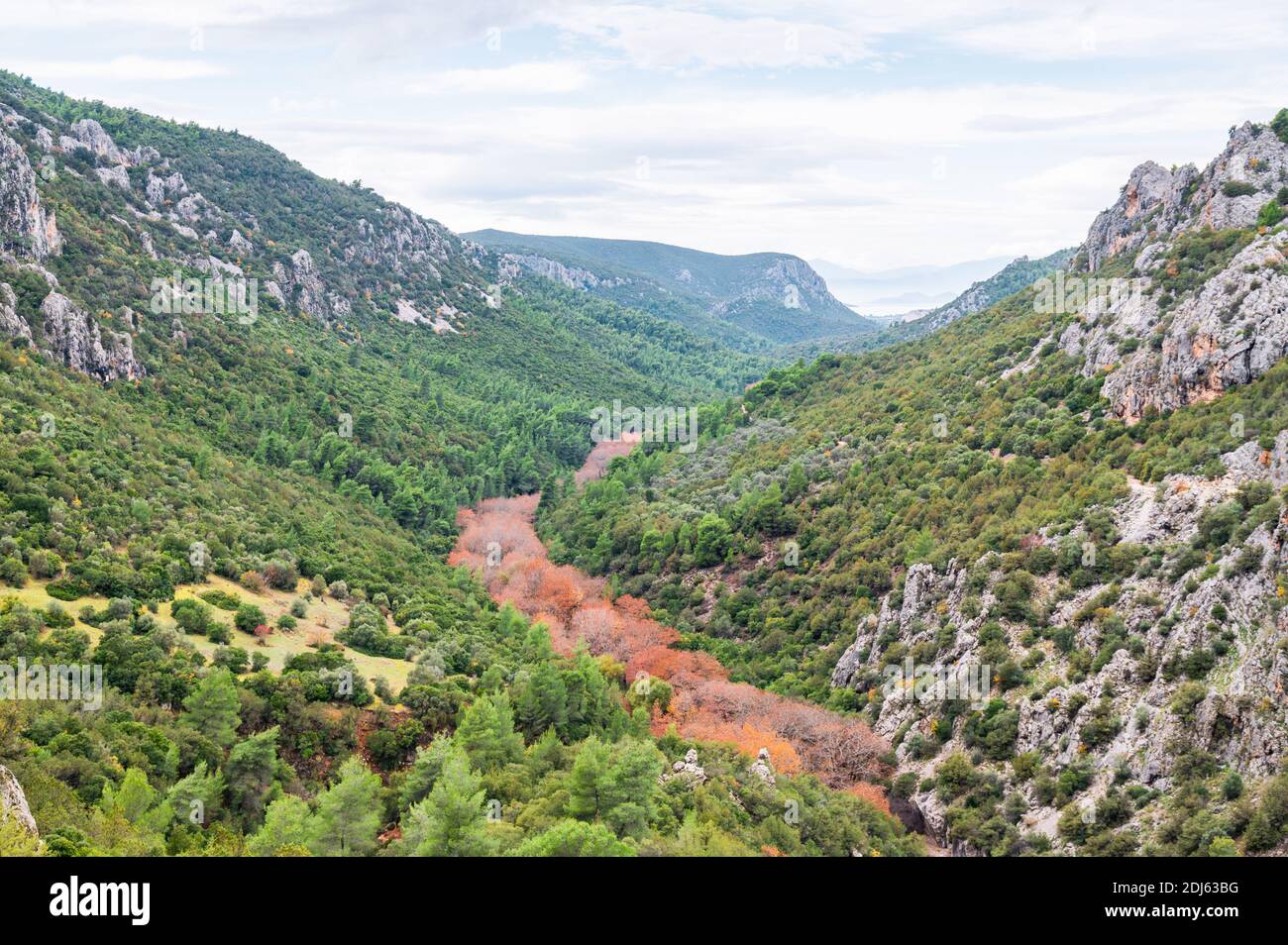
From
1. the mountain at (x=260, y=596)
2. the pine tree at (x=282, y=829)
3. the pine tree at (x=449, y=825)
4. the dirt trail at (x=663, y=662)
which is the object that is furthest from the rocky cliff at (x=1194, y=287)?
the pine tree at (x=282, y=829)

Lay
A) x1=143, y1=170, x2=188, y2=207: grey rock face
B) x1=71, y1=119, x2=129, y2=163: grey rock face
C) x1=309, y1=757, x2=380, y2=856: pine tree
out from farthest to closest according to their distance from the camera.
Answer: x1=143, y1=170, x2=188, y2=207: grey rock face < x1=71, y1=119, x2=129, y2=163: grey rock face < x1=309, y1=757, x2=380, y2=856: pine tree

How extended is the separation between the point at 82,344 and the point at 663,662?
5434 cm

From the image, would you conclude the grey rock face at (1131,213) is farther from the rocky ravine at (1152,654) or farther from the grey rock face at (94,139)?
the grey rock face at (94,139)

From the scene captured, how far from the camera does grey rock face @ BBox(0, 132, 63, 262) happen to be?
82.4 metres

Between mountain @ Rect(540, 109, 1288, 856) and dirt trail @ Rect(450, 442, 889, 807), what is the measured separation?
93.8 inches

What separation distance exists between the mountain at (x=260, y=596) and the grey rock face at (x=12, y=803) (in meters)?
0.16

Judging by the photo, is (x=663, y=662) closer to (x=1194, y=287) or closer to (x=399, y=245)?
(x=1194, y=287)

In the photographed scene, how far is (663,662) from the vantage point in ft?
205

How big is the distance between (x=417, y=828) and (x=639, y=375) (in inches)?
6625

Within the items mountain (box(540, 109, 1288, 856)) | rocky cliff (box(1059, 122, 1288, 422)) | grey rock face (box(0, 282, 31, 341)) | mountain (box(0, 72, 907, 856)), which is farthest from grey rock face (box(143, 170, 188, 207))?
rocky cliff (box(1059, 122, 1288, 422))

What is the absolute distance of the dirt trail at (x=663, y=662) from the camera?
4812cm

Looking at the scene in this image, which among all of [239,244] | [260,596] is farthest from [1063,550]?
[239,244]

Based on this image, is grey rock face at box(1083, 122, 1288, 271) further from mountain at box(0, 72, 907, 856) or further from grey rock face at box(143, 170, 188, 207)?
grey rock face at box(143, 170, 188, 207)

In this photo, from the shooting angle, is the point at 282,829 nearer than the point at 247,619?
Yes
